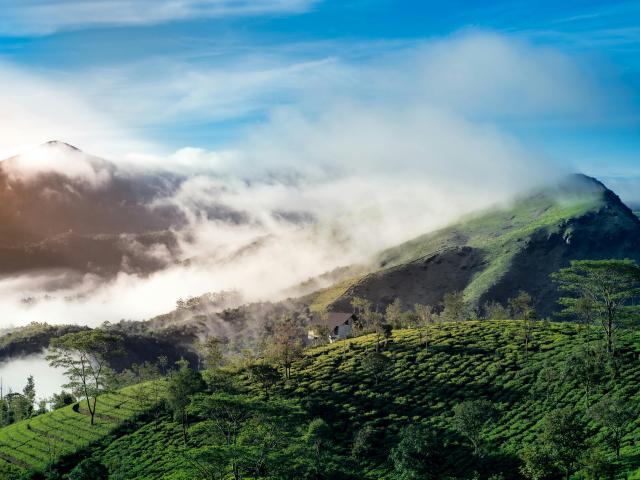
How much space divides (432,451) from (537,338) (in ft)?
175

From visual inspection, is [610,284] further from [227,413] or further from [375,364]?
[227,413]

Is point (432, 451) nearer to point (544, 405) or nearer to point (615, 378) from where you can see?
point (544, 405)

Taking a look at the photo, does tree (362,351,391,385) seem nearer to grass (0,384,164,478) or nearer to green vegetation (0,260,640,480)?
green vegetation (0,260,640,480)

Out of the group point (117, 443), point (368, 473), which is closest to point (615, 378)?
point (368, 473)

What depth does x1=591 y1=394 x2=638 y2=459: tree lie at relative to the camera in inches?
2613

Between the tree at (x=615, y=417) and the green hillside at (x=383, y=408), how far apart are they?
1.27 m

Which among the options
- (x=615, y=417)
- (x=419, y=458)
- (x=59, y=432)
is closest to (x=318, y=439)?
(x=419, y=458)

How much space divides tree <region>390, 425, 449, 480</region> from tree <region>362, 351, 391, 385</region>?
3099 cm

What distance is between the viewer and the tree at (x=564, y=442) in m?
61.3

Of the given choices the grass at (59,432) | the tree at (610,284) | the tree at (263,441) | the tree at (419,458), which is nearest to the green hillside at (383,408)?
the tree at (263,441)

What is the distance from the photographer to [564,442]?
62.2 metres

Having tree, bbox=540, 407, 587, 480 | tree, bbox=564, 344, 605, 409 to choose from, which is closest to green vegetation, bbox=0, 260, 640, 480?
tree, bbox=540, 407, 587, 480

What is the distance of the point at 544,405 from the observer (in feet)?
285

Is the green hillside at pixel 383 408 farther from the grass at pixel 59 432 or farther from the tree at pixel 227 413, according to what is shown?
the grass at pixel 59 432
